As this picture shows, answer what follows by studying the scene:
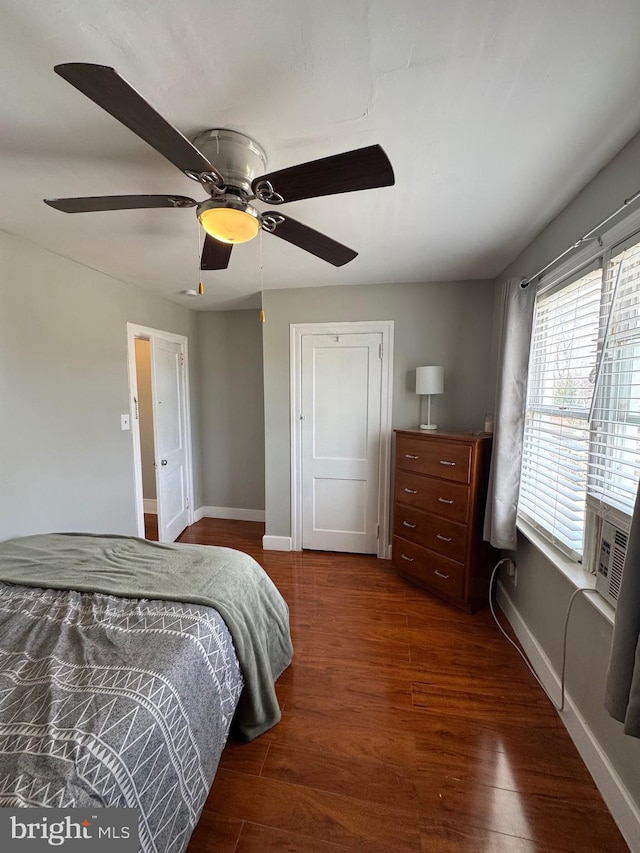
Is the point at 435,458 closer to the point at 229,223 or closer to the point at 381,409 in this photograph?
the point at 381,409

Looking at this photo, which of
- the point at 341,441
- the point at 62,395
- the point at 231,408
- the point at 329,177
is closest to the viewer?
the point at 329,177

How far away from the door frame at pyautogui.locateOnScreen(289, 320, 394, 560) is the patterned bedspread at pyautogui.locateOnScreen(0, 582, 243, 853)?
6.21ft

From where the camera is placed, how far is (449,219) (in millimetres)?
1785

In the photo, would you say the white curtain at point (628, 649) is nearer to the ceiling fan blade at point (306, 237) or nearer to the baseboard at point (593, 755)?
the baseboard at point (593, 755)

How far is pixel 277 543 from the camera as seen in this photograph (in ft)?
10.7

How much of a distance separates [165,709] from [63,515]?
1831 mm

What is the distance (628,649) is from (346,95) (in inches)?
72.4

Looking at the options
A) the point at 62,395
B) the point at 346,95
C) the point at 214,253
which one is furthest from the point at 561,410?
the point at 62,395

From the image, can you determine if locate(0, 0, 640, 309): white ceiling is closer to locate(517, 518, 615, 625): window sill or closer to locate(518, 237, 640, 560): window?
locate(518, 237, 640, 560): window

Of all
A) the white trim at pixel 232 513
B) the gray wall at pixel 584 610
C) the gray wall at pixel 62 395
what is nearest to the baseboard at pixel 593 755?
the gray wall at pixel 584 610

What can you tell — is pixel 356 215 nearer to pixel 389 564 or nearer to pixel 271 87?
pixel 271 87

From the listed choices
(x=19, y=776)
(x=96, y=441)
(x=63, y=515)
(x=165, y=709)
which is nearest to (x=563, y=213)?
(x=165, y=709)

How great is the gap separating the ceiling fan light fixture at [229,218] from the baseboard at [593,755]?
239 centimetres

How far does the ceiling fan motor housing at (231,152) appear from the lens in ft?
3.88
